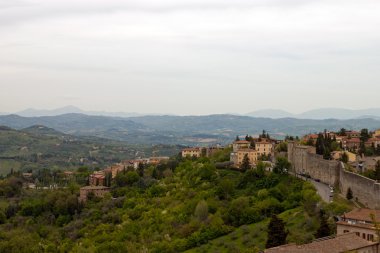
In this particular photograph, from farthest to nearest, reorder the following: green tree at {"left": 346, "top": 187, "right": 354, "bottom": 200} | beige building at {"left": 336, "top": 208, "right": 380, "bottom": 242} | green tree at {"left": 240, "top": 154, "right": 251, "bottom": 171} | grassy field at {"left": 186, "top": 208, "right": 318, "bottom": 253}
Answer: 1. green tree at {"left": 240, "top": 154, "right": 251, "bottom": 171}
2. green tree at {"left": 346, "top": 187, "right": 354, "bottom": 200}
3. grassy field at {"left": 186, "top": 208, "right": 318, "bottom": 253}
4. beige building at {"left": 336, "top": 208, "right": 380, "bottom": 242}

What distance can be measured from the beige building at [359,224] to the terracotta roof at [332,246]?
227 centimetres

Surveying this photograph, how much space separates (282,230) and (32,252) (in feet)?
121

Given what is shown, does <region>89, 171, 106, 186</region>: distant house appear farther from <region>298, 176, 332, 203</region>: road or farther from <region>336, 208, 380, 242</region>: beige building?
<region>336, 208, 380, 242</region>: beige building

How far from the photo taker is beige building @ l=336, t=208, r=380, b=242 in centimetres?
3488

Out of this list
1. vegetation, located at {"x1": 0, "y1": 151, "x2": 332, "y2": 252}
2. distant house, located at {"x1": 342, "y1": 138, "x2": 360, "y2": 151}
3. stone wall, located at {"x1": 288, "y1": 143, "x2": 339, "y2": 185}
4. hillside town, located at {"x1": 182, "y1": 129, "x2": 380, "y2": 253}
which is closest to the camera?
hillside town, located at {"x1": 182, "y1": 129, "x2": 380, "y2": 253}

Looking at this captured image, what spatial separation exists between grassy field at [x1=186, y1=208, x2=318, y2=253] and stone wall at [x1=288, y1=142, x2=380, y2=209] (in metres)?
4.70

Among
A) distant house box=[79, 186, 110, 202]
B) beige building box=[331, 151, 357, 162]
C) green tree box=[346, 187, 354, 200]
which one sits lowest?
distant house box=[79, 186, 110, 202]

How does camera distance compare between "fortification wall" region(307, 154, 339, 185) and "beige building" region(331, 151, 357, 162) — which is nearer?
"fortification wall" region(307, 154, 339, 185)

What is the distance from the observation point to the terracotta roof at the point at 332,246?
29105 mm

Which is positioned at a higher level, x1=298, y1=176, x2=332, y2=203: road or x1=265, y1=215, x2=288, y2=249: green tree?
x1=298, y1=176, x2=332, y2=203: road

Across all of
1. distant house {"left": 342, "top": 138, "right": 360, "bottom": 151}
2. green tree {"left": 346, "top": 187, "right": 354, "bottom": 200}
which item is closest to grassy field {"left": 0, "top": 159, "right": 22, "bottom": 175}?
distant house {"left": 342, "top": 138, "right": 360, "bottom": 151}

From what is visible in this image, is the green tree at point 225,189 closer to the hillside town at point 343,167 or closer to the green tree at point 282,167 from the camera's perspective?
the green tree at point 282,167

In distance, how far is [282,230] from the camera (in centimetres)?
3844

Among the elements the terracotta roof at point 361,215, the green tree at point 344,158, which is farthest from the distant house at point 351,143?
the terracotta roof at point 361,215
